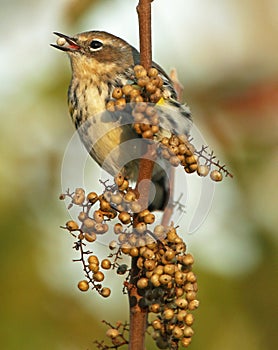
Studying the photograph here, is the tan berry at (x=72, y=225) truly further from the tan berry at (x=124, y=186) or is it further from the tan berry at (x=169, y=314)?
the tan berry at (x=169, y=314)

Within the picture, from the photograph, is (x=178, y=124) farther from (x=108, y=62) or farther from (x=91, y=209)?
(x=108, y=62)

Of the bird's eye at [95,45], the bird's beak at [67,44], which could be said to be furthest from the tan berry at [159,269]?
the bird's eye at [95,45]

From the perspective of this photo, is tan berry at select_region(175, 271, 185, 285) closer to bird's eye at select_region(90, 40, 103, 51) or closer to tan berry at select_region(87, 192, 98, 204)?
tan berry at select_region(87, 192, 98, 204)

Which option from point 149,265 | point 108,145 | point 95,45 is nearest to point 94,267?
point 149,265

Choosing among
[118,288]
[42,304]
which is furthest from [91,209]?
[118,288]

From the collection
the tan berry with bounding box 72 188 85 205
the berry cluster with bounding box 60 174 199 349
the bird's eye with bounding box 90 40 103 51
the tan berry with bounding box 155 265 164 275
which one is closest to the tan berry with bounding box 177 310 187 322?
the berry cluster with bounding box 60 174 199 349

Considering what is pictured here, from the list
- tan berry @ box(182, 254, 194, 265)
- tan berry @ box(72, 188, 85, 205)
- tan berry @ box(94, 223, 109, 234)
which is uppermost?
tan berry @ box(72, 188, 85, 205)

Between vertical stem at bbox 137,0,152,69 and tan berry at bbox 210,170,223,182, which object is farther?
tan berry at bbox 210,170,223,182

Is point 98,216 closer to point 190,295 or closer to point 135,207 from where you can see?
point 135,207
